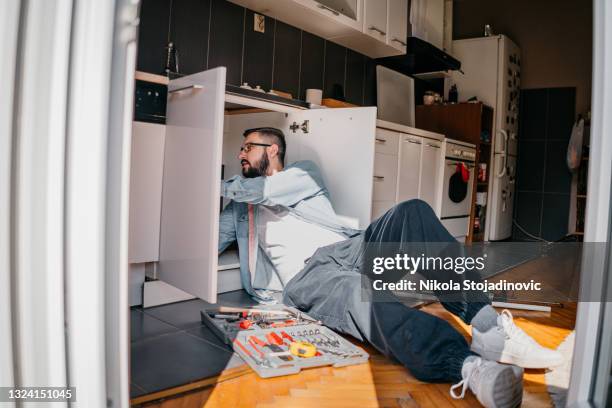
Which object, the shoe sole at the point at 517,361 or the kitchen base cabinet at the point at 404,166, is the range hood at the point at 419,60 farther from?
the shoe sole at the point at 517,361

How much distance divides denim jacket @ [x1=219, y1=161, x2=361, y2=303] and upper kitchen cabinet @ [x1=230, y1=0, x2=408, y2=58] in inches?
42.6

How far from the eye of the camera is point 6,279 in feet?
2.21

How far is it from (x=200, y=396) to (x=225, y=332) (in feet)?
1.53

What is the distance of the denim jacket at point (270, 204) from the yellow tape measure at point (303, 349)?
77cm

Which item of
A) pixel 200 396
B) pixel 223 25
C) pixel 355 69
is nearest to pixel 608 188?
pixel 200 396

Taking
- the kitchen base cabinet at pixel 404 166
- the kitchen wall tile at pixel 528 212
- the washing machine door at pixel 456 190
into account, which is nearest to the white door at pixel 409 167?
the kitchen base cabinet at pixel 404 166

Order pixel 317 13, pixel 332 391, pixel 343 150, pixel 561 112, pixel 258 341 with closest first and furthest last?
pixel 332 391 → pixel 258 341 → pixel 343 150 → pixel 317 13 → pixel 561 112

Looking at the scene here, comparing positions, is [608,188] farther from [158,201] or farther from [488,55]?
[488,55]

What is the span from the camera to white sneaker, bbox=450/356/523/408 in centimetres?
143

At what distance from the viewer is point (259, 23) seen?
3324 millimetres

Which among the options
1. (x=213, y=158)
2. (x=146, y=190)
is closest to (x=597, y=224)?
(x=213, y=158)

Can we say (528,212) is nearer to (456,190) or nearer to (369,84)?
(456,190)

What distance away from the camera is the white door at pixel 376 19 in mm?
3652

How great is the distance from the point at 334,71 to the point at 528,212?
328 centimetres
